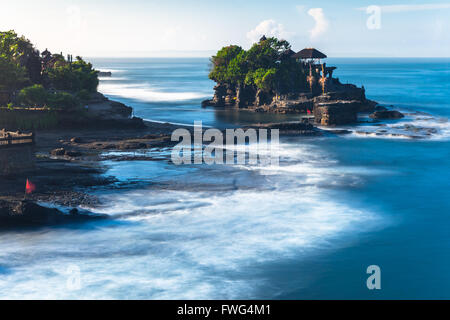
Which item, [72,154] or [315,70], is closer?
[72,154]

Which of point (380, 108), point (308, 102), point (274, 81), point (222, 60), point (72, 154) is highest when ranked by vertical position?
point (222, 60)

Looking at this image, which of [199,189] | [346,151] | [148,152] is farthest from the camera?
[346,151]

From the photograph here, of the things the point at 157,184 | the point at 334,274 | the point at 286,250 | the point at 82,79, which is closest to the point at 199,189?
the point at 157,184

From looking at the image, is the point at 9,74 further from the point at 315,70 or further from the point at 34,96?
the point at 315,70

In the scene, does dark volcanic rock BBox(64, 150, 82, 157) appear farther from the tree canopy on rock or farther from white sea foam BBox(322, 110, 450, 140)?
white sea foam BBox(322, 110, 450, 140)

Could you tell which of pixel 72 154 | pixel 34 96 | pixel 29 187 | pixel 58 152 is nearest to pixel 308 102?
pixel 34 96
